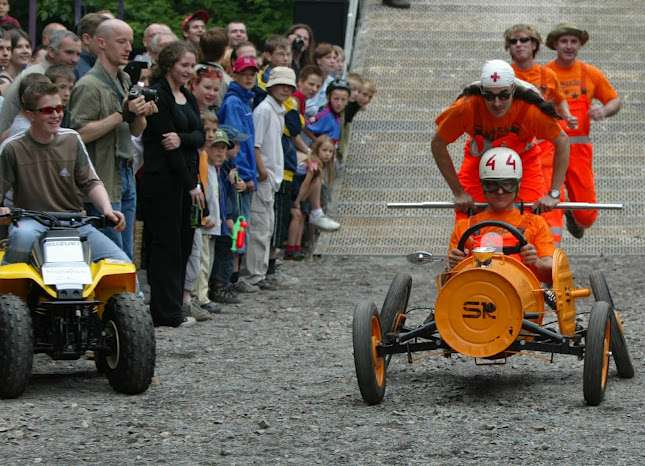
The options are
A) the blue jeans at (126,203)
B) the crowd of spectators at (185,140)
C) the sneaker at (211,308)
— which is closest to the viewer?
the crowd of spectators at (185,140)

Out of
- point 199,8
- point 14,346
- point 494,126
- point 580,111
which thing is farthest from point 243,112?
point 199,8

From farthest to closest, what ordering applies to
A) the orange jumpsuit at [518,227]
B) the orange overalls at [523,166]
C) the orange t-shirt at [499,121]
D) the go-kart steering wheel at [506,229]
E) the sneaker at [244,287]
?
1. the sneaker at [244,287]
2. the orange overalls at [523,166]
3. the orange t-shirt at [499,121]
4. the orange jumpsuit at [518,227]
5. the go-kart steering wheel at [506,229]

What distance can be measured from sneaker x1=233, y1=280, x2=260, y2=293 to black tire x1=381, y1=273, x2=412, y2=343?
4.34 meters

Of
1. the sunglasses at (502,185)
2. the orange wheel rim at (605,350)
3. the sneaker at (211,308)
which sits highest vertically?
the sunglasses at (502,185)

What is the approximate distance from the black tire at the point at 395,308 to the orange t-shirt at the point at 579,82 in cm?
502

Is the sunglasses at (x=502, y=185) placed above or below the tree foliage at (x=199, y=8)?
above

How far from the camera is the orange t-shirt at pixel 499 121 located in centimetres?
977

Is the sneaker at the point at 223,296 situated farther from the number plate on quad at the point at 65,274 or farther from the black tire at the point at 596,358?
the black tire at the point at 596,358

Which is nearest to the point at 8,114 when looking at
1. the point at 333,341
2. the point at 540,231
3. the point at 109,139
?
the point at 109,139

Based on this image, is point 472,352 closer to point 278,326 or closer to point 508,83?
point 508,83

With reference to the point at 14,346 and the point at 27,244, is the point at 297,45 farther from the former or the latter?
the point at 14,346

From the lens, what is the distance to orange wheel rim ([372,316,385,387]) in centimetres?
793

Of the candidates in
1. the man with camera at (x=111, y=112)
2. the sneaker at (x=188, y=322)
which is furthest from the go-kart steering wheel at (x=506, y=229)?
the sneaker at (x=188, y=322)

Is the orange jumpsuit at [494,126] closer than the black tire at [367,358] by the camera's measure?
No
